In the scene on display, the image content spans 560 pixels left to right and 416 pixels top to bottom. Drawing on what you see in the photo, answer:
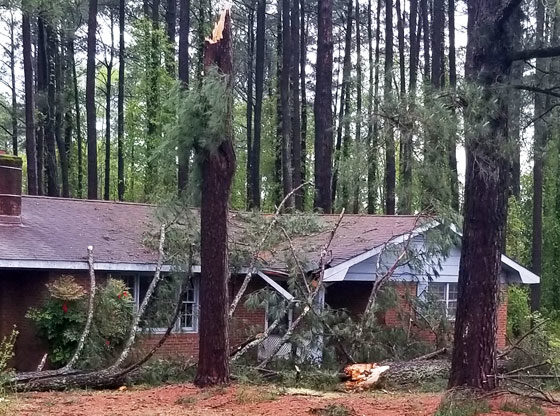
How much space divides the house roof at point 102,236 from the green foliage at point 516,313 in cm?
777

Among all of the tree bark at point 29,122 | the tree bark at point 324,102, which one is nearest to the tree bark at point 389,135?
the tree bark at point 324,102

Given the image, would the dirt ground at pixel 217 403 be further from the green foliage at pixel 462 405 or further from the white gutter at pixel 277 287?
the white gutter at pixel 277 287

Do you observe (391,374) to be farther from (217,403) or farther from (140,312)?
(140,312)

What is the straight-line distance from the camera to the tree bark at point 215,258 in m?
11.8

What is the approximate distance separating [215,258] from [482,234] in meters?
4.23

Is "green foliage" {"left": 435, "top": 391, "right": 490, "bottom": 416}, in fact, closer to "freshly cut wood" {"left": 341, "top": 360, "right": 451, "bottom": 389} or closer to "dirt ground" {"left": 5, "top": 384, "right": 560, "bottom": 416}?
"dirt ground" {"left": 5, "top": 384, "right": 560, "bottom": 416}

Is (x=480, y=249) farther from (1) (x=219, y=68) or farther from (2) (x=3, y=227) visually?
(2) (x=3, y=227)

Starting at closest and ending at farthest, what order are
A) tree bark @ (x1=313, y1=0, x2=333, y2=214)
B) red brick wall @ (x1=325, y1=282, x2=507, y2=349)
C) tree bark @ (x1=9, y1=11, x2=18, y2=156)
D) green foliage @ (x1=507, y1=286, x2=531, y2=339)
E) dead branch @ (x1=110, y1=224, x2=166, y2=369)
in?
dead branch @ (x1=110, y1=224, x2=166, y2=369)
red brick wall @ (x1=325, y1=282, x2=507, y2=349)
tree bark @ (x1=313, y1=0, x2=333, y2=214)
green foliage @ (x1=507, y1=286, x2=531, y2=339)
tree bark @ (x1=9, y1=11, x2=18, y2=156)

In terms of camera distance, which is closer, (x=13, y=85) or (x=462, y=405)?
(x=462, y=405)

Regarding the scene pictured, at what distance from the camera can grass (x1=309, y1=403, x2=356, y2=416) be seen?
9.54 meters

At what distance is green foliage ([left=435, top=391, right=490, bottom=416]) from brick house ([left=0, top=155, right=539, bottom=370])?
6.15 metres

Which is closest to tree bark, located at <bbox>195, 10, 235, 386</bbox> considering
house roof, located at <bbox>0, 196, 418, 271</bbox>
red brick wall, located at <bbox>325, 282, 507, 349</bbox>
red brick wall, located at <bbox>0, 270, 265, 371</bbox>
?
red brick wall, located at <bbox>0, 270, 265, 371</bbox>

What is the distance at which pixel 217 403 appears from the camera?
10.5 metres

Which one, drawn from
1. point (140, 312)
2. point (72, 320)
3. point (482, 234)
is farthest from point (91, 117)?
point (482, 234)
